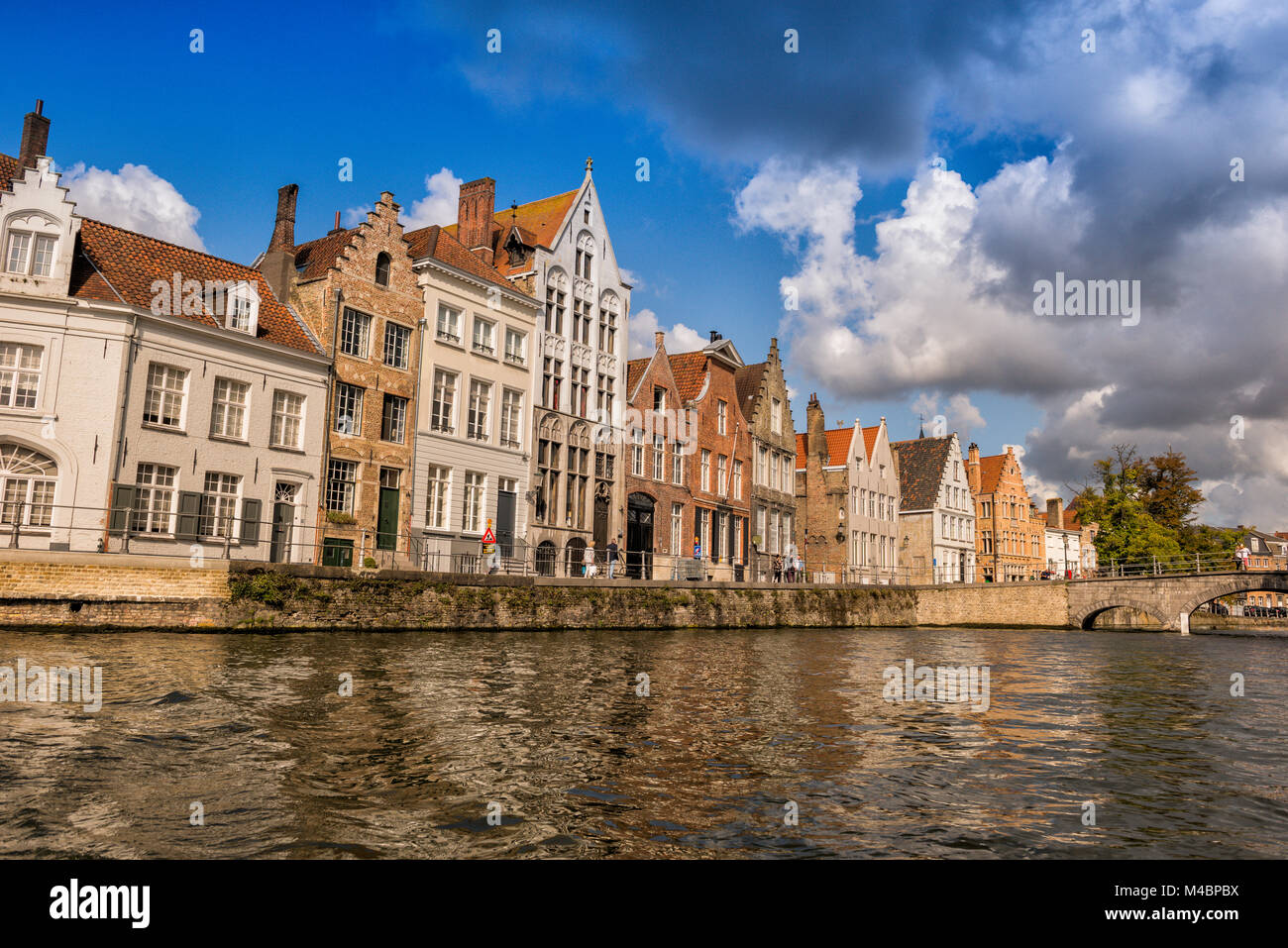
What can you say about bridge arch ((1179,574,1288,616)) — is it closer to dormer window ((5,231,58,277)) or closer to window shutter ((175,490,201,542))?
window shutter ((175,490,201,542))

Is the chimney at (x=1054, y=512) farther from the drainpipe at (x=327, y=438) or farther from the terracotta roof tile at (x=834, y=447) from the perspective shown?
the drainpipe at (x=327, y=438)

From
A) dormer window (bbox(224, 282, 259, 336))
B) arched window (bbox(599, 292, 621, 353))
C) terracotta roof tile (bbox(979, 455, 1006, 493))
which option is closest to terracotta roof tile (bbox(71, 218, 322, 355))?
dormer window (bbox(224, 282, 259, 336))

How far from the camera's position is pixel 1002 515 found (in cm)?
7425

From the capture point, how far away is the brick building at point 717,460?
42719 mm

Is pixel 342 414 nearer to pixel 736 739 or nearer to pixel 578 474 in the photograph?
pixel 578 474

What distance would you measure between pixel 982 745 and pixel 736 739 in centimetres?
247

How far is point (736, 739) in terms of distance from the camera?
8.44 meters

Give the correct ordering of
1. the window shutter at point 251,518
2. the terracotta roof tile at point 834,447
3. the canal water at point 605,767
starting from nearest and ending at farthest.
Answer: the canal water at point 605,767
the window shutter at point 251,518
the terracotta roof tile at point 834,447

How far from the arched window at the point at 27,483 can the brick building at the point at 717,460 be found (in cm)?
2631

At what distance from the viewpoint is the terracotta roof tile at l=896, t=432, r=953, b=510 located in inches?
2505

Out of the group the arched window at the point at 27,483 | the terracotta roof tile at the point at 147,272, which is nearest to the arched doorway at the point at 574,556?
the terracotta roof tile at the point at 147,272

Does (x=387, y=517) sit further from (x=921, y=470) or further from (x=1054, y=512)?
(x=1054, y=512)

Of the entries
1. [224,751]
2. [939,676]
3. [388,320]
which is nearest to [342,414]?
[388,320]

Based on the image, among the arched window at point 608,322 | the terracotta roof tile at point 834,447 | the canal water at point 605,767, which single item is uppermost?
the arched window at point 608,322
